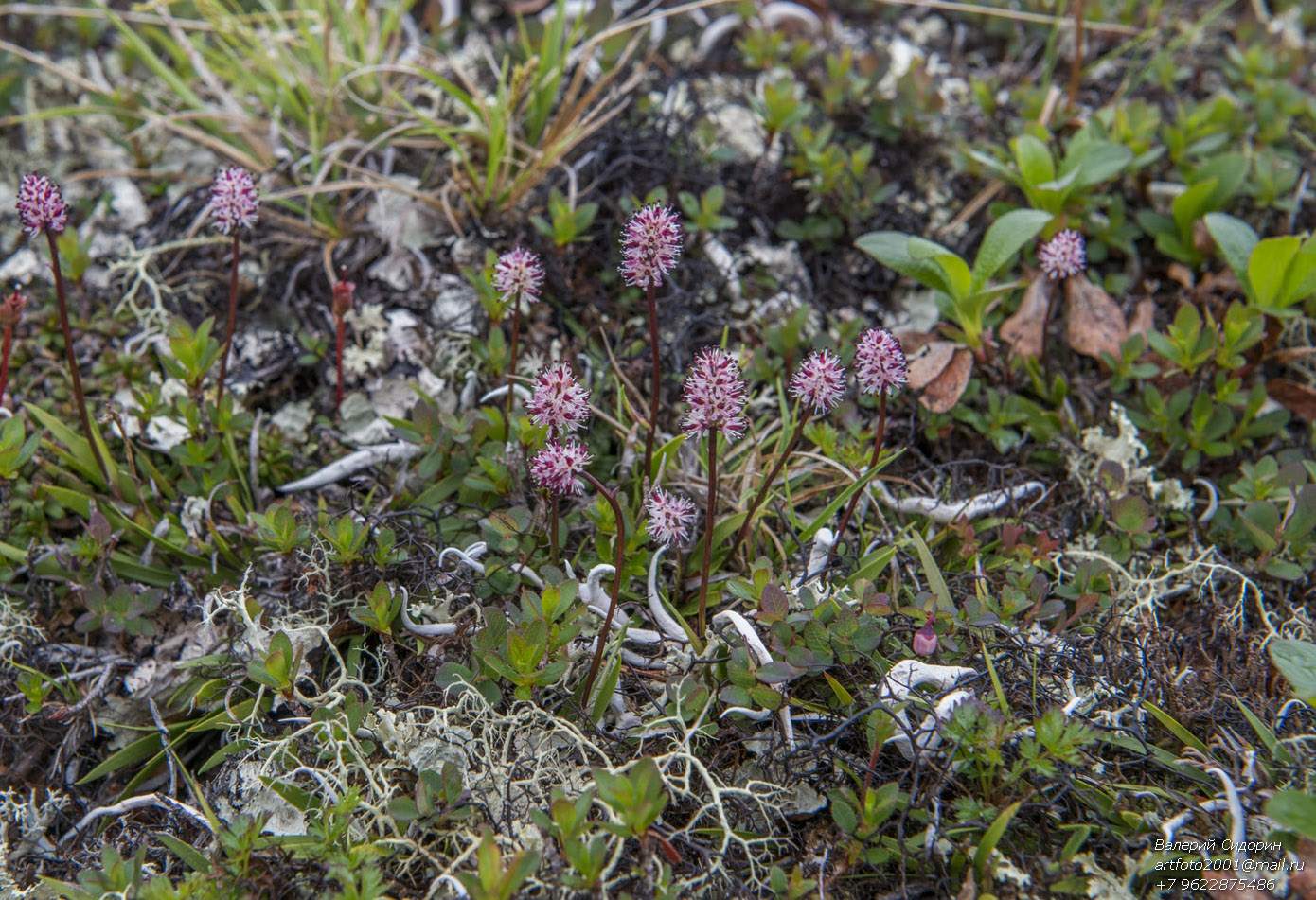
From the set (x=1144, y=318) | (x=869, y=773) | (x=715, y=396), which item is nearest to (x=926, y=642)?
(x=869, y=773)

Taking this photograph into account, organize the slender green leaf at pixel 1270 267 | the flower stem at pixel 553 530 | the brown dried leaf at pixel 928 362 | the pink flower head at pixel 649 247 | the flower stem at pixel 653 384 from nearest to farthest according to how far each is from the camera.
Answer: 1. the pink flower head at pixel 649 247
2. the flower stem at pixel 653 384
3. the flower stem at pixel 553 530
4. the slender green leaf at pixel 1270 267
5. the brown dried leaf at pixel 928 362

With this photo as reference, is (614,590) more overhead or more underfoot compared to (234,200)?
more underfoot

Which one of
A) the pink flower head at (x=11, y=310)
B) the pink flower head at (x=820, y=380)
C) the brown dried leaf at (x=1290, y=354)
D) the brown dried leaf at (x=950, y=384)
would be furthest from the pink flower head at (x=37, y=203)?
→ the brown dried leaf at (x=1290, y=354)

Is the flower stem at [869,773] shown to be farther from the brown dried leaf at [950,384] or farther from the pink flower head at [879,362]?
the brown dried leaf at [950,384]

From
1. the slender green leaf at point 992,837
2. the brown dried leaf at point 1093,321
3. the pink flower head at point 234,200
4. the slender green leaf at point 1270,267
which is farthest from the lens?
the brown dried leaf at point 1093,321

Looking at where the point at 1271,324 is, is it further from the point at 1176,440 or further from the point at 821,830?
the point at 821,830

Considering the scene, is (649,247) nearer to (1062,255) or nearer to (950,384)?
(950,384)

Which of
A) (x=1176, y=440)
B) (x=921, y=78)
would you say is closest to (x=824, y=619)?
(x=1176, y=440)
